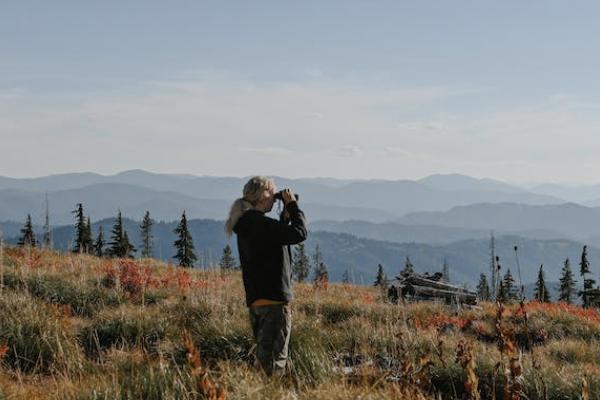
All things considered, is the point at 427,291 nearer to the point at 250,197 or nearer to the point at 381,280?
the point at 381,280

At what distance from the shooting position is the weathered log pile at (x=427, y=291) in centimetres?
1477

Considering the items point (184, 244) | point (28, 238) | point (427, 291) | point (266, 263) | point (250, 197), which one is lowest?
point (184, 244)

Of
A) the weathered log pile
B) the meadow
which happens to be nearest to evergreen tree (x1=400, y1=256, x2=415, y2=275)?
the weathered log pile

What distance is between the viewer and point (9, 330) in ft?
26.6

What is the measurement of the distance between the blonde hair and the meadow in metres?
1.27

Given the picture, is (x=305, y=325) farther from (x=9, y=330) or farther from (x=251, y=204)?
(x=9, y=330)

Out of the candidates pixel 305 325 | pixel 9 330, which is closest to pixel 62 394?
pixel 9 330

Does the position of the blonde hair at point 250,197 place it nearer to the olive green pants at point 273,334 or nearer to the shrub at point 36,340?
the olive green pants at point 273,334

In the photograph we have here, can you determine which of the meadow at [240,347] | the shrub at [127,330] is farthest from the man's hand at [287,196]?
the shrub at [127,330]

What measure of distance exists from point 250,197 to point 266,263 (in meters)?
0.76

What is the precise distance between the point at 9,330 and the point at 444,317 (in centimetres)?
814

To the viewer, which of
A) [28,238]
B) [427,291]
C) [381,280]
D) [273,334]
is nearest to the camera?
[273,334]

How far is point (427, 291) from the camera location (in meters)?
15.2

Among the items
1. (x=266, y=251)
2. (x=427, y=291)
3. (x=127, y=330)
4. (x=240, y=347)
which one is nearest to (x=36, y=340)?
(x=127, y=330)
